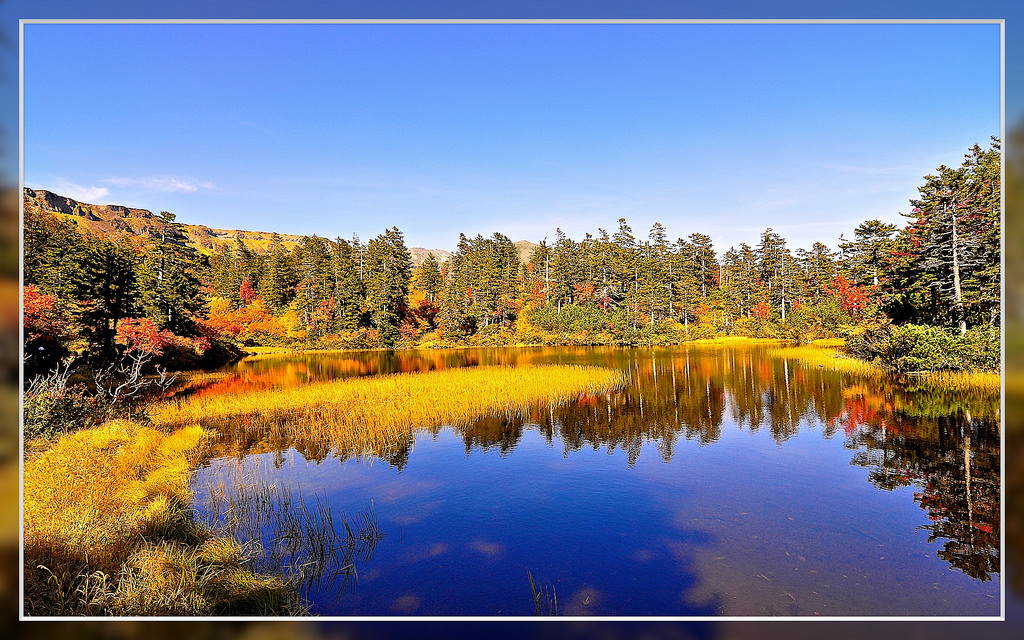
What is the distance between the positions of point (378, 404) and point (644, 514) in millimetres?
12323

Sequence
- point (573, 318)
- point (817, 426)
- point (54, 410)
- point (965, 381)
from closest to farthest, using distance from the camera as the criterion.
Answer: point (54, 410) < point (817, 426) < point (965, 381) < point (573, 318)

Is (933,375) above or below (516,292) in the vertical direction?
below

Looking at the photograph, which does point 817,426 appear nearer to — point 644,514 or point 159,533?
point 644,514

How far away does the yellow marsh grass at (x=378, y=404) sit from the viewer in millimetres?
16250

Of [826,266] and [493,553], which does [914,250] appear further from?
[826,266]

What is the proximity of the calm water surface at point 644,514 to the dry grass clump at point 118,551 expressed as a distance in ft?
2.59

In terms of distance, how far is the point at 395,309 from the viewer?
59.4m

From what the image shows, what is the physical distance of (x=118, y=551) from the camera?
6.53 metres

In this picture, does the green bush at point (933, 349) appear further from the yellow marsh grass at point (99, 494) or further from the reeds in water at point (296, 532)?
the yellow marsh grass at point (99, 494)

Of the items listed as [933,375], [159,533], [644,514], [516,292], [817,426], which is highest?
[516,292]

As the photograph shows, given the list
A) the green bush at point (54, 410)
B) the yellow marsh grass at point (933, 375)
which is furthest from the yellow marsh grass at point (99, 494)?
the yellow marsh grass at point (933, 375)

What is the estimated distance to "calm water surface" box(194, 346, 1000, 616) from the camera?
22.2 feet

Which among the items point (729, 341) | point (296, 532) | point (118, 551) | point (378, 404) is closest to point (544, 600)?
point (296, 532)

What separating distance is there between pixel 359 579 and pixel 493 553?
2.10m
